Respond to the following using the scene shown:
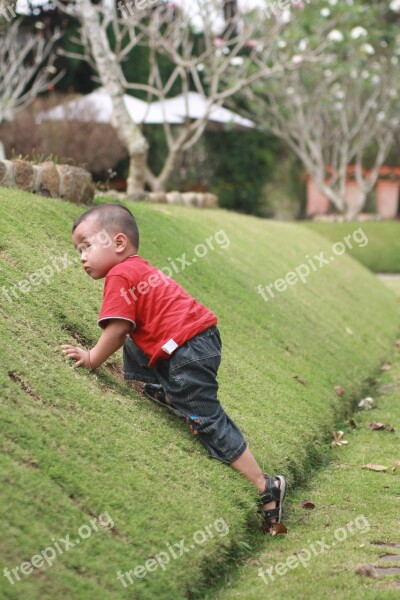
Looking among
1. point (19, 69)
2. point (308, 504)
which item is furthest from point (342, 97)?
point (308, 504)

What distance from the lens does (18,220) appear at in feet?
18.3

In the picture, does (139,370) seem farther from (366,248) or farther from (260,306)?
(366,248)

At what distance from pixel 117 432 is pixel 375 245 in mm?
18398

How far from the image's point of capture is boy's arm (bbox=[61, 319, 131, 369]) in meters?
4.14

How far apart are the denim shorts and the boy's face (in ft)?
1.84

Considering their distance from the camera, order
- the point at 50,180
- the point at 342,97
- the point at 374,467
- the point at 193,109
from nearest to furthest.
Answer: the point at 374,467 → the point at 50,180 → the point at 193,109 → the point at 342,97

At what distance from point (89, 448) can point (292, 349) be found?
12.4ft


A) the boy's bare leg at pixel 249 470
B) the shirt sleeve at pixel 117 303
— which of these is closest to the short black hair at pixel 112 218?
the shirt sleeve at pixel 117 303

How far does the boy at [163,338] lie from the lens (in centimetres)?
419

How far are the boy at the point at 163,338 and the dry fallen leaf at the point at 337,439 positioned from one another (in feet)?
5.75

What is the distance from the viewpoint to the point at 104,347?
4184mm

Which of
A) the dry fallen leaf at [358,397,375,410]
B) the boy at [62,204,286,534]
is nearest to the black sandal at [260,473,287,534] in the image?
the boy at [62,204,286,534]

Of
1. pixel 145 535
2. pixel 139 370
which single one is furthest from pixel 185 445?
pixel 145 535

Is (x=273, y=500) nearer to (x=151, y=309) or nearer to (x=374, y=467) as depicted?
(x=151, y=309)
